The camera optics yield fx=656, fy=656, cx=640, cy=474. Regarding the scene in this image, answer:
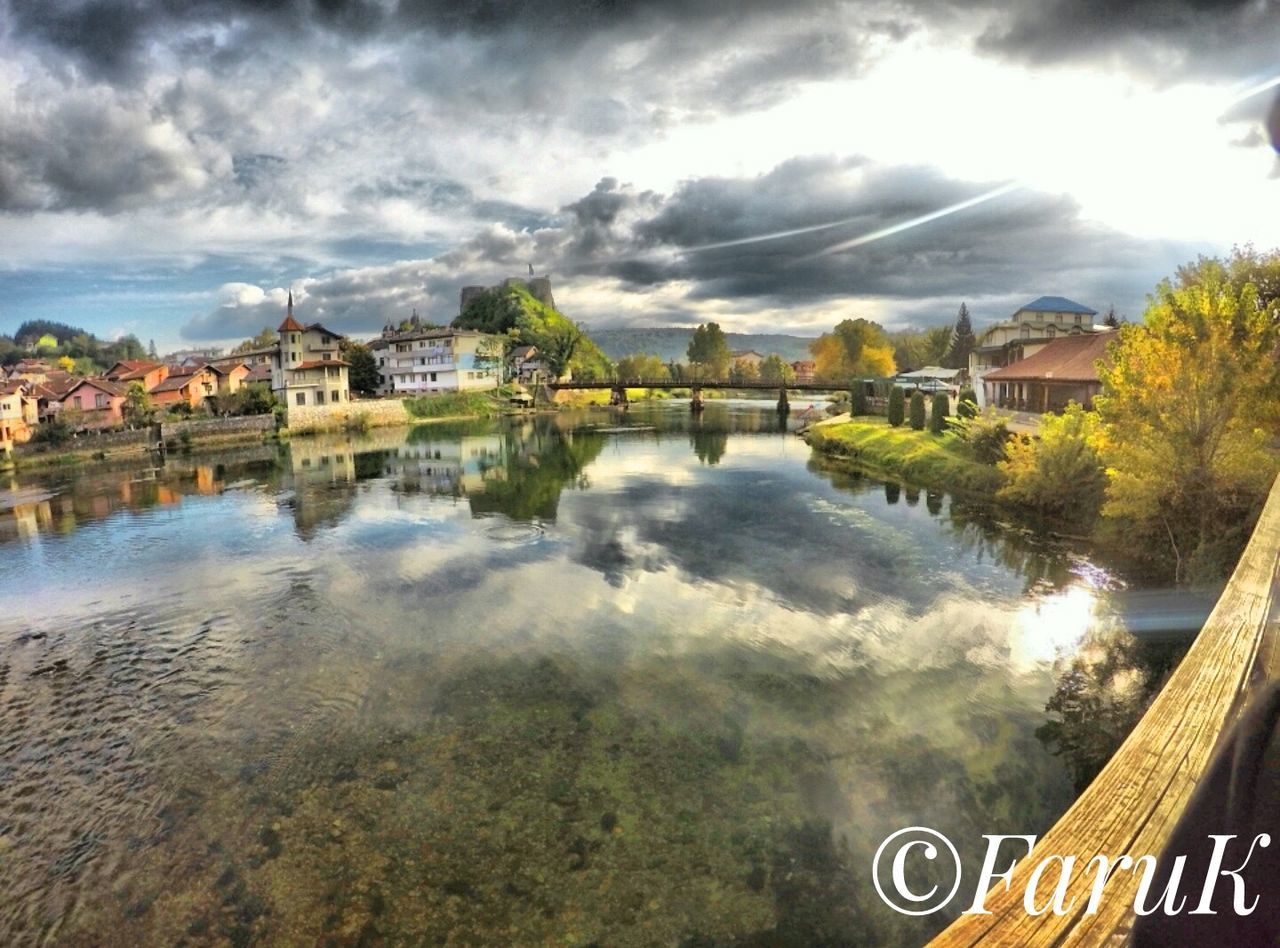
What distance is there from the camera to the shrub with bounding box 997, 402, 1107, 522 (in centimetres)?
2042

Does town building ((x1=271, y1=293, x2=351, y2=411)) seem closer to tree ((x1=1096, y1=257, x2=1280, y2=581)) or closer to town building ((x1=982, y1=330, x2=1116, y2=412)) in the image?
town building ((x1=982, y1=330, x2=1116, y2=412))

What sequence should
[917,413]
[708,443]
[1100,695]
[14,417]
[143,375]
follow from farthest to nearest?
[143,375]
[708,443]
[14,417]
[917,413]
[1100,695]

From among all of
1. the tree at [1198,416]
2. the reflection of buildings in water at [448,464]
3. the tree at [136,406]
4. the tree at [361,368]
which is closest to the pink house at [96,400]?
the tree at [136,406]

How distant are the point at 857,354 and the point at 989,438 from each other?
86.2 m

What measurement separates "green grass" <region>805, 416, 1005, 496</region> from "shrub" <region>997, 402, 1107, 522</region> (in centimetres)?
259

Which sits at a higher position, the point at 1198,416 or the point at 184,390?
the point at 184,390

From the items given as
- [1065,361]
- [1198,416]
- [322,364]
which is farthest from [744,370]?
[1198,416]

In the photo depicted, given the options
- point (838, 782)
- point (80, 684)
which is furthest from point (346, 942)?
point (80, 684)

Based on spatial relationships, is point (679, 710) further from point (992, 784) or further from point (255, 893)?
point (255, 893)

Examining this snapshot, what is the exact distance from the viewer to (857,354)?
109m

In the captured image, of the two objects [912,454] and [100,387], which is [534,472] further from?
[100,387]

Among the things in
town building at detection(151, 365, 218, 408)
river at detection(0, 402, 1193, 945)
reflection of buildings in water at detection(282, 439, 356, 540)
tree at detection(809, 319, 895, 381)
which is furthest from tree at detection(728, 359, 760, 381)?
river at detection(0, 402, 1193, 945)

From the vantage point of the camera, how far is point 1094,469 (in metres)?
20.5

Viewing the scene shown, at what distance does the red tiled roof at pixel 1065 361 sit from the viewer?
103 ft
